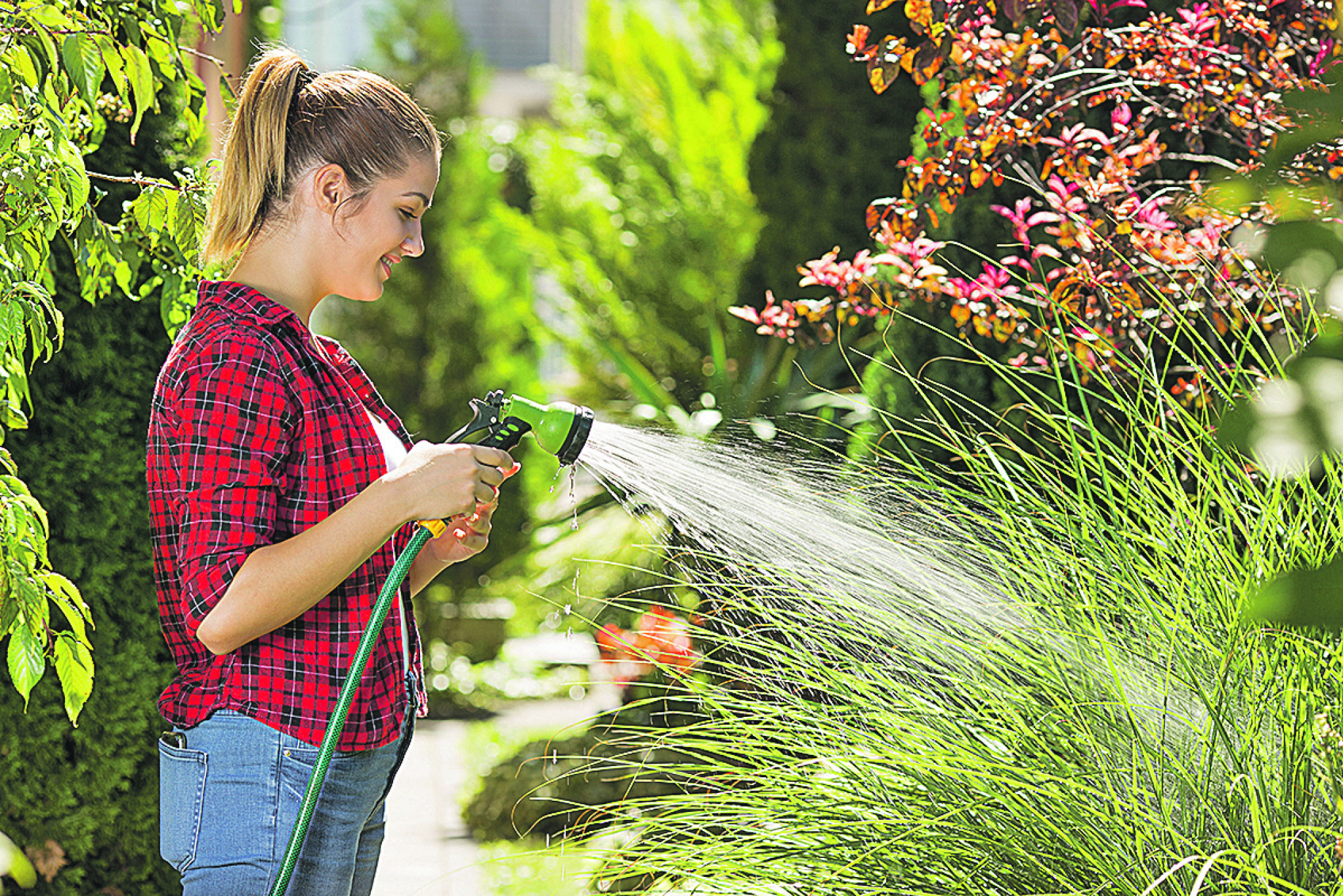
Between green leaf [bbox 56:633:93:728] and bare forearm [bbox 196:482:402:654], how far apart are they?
20.2 inches

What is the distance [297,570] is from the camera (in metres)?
1.45

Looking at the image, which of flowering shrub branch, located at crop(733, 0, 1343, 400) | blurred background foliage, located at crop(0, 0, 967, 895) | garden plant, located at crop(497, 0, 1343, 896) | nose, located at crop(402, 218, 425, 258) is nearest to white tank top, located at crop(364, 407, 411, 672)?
nose, located at crop(402, 218, 425, 258)

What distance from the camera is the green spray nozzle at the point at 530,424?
170 centimetres

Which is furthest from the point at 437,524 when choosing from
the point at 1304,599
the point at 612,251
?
the point at 612,251

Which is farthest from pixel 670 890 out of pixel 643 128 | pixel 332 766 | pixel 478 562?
pixel 643 128

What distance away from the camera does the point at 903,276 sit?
2.61 m

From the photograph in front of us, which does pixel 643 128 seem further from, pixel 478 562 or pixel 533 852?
pixel 533 852

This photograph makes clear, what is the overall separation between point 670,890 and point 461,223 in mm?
6273

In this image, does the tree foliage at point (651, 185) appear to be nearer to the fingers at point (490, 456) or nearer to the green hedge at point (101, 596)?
the green hedge at point (101, 596)

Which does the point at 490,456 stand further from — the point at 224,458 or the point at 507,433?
the point at 224,458

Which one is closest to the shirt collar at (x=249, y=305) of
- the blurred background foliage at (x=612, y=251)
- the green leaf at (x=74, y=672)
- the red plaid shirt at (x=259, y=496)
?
the red plaid shirt at (x=259, y=496)

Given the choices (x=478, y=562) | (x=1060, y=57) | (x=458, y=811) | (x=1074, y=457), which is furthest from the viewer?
(x=478, y=562)

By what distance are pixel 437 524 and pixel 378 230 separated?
39 cm

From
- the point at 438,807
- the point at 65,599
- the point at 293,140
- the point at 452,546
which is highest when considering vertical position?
the point at 293,140
